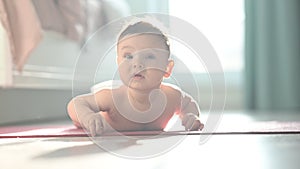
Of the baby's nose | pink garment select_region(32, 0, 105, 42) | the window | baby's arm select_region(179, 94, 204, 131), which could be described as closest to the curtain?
the window

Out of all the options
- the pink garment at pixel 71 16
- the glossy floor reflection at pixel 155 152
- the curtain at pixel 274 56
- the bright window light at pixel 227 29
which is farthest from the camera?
the bright window light at pixel 227 29

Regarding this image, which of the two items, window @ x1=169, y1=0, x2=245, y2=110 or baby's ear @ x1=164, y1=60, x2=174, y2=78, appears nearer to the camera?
baby's ear @ x1=164, y1=60, x2=174, y2=78

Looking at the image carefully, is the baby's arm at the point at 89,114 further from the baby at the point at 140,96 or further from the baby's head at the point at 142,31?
the baby's head at the point at 142,31

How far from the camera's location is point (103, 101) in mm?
959

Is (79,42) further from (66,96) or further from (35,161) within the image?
(35,161)

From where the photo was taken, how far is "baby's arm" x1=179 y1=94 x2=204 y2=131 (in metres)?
0.96

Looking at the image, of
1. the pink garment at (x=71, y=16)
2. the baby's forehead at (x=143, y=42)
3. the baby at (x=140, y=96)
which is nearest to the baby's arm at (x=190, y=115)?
the baby at (x=140, y=96)

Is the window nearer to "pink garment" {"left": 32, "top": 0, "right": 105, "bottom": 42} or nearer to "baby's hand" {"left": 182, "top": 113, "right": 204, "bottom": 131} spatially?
"pink garment" {"left": 32, "top": 0, "right": 105, "bottom": 42}

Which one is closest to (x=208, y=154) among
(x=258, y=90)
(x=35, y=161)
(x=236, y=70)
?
(x=35, y=161)

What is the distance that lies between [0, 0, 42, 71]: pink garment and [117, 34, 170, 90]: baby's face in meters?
0.63

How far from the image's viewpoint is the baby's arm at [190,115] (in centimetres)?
96

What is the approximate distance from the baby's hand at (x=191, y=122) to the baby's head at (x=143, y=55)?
10cm

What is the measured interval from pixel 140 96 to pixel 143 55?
0.09m

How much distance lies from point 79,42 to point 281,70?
1.06 meters
